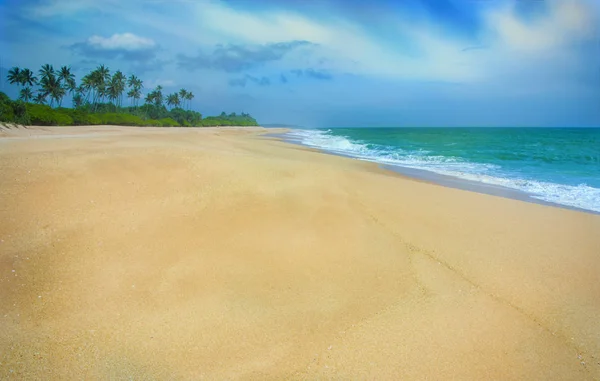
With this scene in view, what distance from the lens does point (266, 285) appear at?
3.74m

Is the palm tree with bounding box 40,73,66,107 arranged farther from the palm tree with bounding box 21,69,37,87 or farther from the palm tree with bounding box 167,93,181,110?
the palm tree with bounding box 167,93,181,110

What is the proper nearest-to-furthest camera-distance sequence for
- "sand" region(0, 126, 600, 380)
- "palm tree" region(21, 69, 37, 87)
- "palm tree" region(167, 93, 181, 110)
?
"sand" region(0, 126, 600, 380) → "palm tree" region(21, 69, 37, 87) → "palm tree" region(167, 93, 181, 110)

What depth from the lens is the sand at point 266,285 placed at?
2.76 meters

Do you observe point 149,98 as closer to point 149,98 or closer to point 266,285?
point 149,98

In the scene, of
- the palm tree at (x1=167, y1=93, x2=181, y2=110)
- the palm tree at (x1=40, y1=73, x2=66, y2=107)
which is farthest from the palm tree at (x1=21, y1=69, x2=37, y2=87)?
the palm tree at (x1=167, y1=93, x2=181, y2=110)

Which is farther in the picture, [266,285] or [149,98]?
[149,98]

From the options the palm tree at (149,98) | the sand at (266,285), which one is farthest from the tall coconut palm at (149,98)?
the sand at (266,285)

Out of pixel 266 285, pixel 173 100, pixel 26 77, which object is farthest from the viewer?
pixel 173 100

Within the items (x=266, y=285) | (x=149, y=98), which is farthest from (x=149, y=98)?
(x=266, y=285)

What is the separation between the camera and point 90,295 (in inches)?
134

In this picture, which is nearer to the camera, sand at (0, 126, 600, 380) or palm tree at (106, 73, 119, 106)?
sand at (0, 126, 600, 380)

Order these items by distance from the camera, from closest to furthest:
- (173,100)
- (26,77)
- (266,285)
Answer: (266,285) → (26,77) → (173,100)

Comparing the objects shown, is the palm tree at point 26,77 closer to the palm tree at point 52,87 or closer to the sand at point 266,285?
the palm tree at point 52,87

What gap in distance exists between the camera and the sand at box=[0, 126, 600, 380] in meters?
2.76
